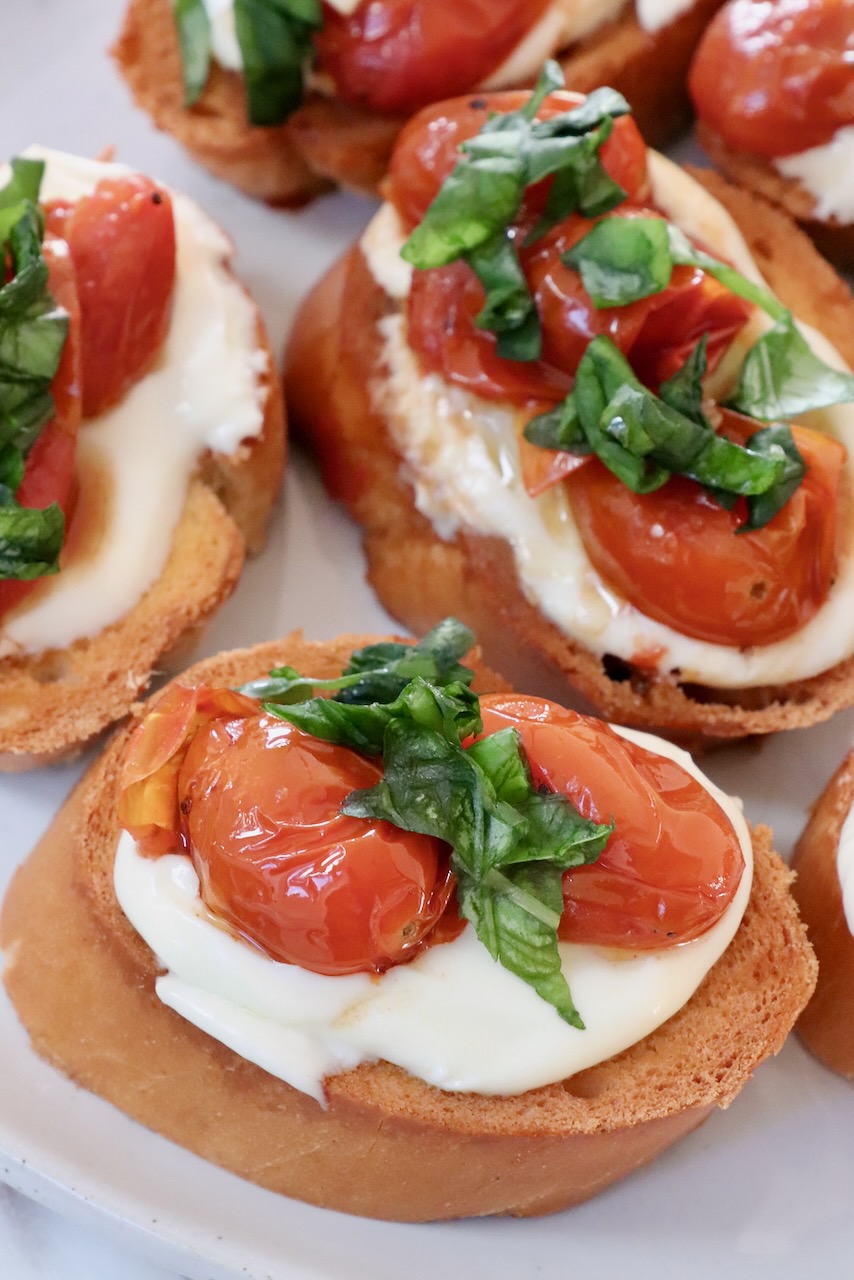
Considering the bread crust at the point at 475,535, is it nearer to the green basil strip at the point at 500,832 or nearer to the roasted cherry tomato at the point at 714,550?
the roasted cherry tomato at the point at 714,550

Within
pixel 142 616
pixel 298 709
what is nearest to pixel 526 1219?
pixel 298 709

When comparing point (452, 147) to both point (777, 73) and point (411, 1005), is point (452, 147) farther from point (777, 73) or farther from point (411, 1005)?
point (411, 1005)

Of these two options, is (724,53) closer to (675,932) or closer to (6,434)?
(6,434)

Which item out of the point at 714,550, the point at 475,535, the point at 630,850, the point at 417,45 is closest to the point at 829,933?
the point at 630,850

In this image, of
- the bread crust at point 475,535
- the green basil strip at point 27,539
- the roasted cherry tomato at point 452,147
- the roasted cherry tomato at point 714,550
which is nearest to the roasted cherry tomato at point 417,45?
the roasted cherry tomato at point 452,147

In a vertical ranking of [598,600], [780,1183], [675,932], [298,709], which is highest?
[298,709]
